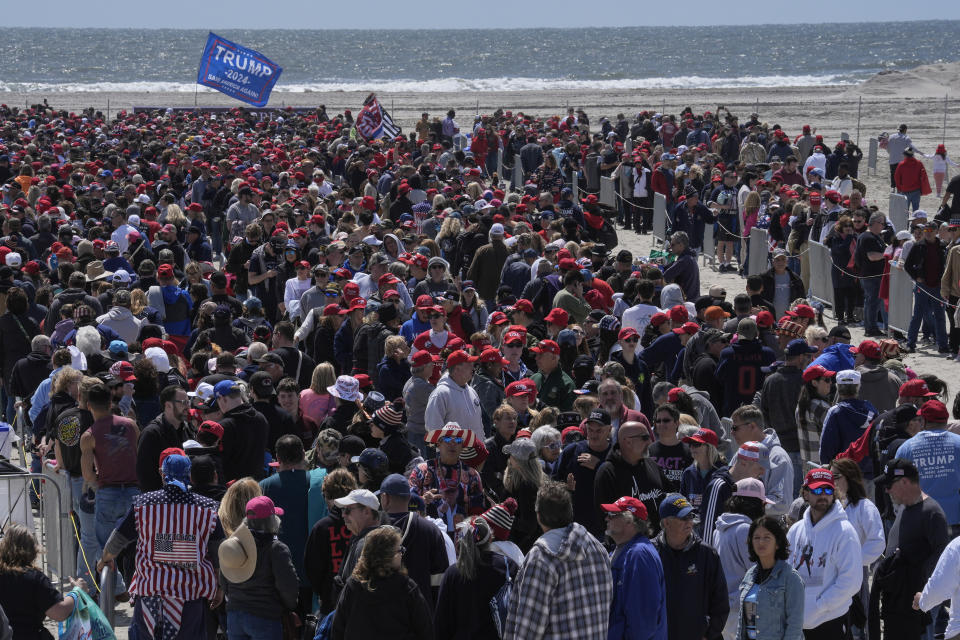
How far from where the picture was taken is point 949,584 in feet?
22.0

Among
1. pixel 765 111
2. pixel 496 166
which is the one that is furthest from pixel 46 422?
pixel 765 111

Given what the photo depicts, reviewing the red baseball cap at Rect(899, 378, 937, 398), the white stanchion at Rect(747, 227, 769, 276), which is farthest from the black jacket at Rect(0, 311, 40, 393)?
the white stanchion at Rect(747, 227, 769, 276)

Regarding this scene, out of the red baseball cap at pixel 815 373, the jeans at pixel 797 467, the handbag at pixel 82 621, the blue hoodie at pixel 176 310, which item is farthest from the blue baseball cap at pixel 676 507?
the blue hoodie at pixel 176 310

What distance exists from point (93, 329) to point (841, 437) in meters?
6.33

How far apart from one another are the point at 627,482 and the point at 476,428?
6.49 feet

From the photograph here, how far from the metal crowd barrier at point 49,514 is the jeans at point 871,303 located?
35.5 ft

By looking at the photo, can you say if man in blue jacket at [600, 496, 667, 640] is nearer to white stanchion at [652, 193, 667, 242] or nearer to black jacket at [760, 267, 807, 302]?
black jacket at [760, 267, 807, 302]

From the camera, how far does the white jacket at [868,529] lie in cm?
724

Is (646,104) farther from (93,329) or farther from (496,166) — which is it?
(93,329)

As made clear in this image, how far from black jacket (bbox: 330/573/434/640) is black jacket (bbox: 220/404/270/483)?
2754 mm

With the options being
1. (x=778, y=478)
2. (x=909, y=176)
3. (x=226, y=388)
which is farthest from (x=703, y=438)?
(x=909, y=176)

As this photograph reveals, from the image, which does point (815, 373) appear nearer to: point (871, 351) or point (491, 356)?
point (871, 351)

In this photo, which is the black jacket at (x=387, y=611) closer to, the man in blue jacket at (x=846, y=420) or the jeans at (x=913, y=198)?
the man in blue jacket at (x=846, y=420)

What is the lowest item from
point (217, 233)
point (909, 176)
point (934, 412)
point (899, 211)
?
point (217, 233)
